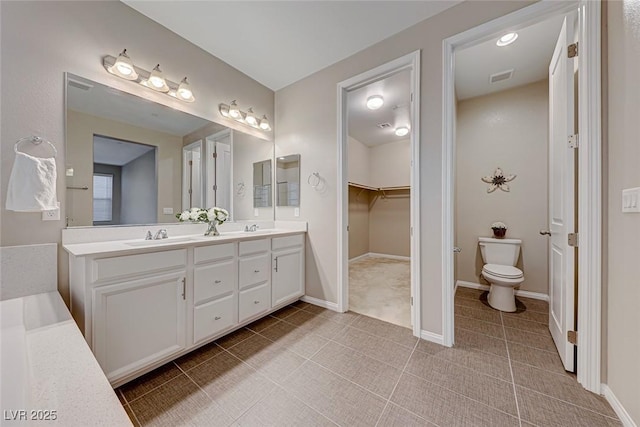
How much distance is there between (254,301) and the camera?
2105mm

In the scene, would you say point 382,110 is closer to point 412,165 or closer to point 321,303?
point 412,165

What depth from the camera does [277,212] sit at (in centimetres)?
297

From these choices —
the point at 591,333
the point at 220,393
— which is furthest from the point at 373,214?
the point at 220,393

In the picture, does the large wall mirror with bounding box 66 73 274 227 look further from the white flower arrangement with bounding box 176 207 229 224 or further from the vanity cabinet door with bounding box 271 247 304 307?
the vanity cabinet door with bounding box 271 247 304 307

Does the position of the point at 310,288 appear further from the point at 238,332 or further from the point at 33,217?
the point at 33,217

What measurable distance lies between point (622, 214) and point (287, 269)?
2360 mm

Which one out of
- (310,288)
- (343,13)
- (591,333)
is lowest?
(310,288)

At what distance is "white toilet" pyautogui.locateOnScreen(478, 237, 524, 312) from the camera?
2.34 meters

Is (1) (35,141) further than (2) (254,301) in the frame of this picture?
No

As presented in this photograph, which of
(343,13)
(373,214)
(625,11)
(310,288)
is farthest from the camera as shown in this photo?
(373,214)

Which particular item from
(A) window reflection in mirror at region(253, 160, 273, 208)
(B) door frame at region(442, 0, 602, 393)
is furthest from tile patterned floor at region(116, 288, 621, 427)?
(A) window reflection in mirror at region(253, 160, 273, 208)

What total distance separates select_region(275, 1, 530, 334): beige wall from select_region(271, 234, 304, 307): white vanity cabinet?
0.39 ft

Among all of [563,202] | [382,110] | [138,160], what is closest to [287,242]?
[138,160]

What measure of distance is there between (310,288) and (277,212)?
3.34 ft
